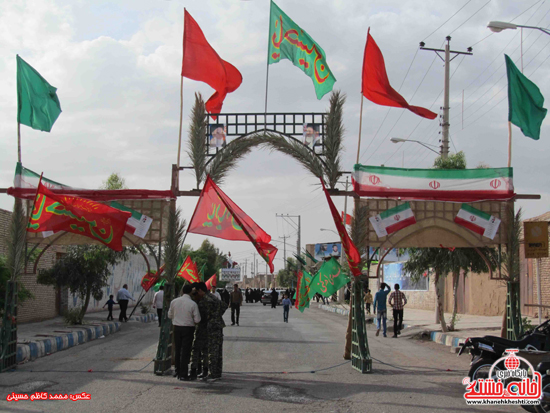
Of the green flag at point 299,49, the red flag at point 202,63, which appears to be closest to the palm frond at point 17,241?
the red flag at point 202,63

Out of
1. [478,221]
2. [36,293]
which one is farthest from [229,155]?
[36,293]

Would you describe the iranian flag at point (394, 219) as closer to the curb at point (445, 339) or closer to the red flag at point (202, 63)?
the red flag at point (202, 63)

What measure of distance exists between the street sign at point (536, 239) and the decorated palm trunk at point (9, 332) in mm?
10369

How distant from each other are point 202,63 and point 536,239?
308 inches

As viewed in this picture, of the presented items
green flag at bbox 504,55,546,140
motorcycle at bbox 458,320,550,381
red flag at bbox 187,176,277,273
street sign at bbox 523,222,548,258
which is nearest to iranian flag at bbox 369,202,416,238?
red flag at bbox 187,176,277,273

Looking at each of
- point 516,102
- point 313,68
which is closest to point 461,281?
point 516,102

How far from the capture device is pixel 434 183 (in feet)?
39.2

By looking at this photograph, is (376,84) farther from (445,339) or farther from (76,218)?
(445,339)

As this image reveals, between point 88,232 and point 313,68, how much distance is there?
5719mm

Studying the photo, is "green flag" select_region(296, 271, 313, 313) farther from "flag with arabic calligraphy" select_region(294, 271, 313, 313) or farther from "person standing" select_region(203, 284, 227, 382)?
"person standing" select_region(203, 284, 227, 382)

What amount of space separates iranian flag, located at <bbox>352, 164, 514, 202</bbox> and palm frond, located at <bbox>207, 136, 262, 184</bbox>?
7.48 ft

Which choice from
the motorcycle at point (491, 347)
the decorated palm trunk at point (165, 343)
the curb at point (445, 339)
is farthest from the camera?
the curb at point (445, 339)

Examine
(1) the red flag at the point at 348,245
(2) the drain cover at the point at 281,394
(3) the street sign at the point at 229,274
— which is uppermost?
(1) the red flag at the point at 348,245

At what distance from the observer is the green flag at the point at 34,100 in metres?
11.8
